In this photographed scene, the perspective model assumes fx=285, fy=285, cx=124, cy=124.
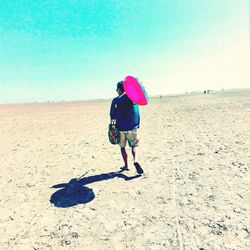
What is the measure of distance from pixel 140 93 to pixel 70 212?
284 cm

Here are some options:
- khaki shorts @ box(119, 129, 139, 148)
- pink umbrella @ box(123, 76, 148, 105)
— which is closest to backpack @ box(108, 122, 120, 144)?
khaki shorts @ box(119, 129, 139, 148)

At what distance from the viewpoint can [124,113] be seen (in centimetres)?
622

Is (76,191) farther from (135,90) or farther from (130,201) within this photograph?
(135,90)

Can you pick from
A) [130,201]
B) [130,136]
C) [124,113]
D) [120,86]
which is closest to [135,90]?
[120,86]

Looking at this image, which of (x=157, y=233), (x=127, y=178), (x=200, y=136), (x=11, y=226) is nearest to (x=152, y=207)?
(x=157, y=233)

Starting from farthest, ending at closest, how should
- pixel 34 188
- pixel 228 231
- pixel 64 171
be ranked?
1. pixel 64 171
2. pixel 34 188
3. pixel 228 231

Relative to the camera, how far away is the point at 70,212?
4.73 metres

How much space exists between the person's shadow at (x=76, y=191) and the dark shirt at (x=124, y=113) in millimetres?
1175

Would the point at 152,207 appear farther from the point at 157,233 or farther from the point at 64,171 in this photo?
the point at 64,171

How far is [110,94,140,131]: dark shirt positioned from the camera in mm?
6157

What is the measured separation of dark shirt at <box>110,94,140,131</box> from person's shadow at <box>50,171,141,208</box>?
1175 millimetres

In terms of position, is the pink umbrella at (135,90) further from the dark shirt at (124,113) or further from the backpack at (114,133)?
the backpack at (114,133)

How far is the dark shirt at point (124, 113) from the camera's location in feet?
20.2

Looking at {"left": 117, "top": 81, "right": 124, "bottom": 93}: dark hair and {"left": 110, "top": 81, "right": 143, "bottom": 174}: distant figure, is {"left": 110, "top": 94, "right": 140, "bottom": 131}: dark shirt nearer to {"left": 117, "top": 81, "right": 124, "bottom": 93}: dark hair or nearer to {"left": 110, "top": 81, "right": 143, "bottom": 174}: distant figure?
{"left": 110, "top": 81, "right": 143, "bottom": 174}: distant figure
